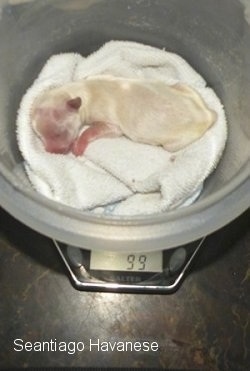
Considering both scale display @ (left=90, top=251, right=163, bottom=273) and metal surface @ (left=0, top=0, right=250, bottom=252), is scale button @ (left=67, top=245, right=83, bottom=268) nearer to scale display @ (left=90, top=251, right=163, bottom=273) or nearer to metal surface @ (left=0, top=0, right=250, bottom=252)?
scale display @ (left=90, top=251, right=163, bottom=273)

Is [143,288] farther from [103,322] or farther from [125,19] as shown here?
[125,19]

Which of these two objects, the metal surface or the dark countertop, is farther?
the dark countertop

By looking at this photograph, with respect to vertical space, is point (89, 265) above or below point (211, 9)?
below

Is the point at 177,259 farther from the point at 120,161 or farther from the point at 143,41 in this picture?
the point at 143,41

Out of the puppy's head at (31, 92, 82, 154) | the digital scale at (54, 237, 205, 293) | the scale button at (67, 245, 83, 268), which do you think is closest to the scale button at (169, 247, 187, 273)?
the digital scale at (54, 237, 205, 293)

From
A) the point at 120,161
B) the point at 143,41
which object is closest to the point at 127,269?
the point at 120,161

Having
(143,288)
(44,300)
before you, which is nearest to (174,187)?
(143,288)
